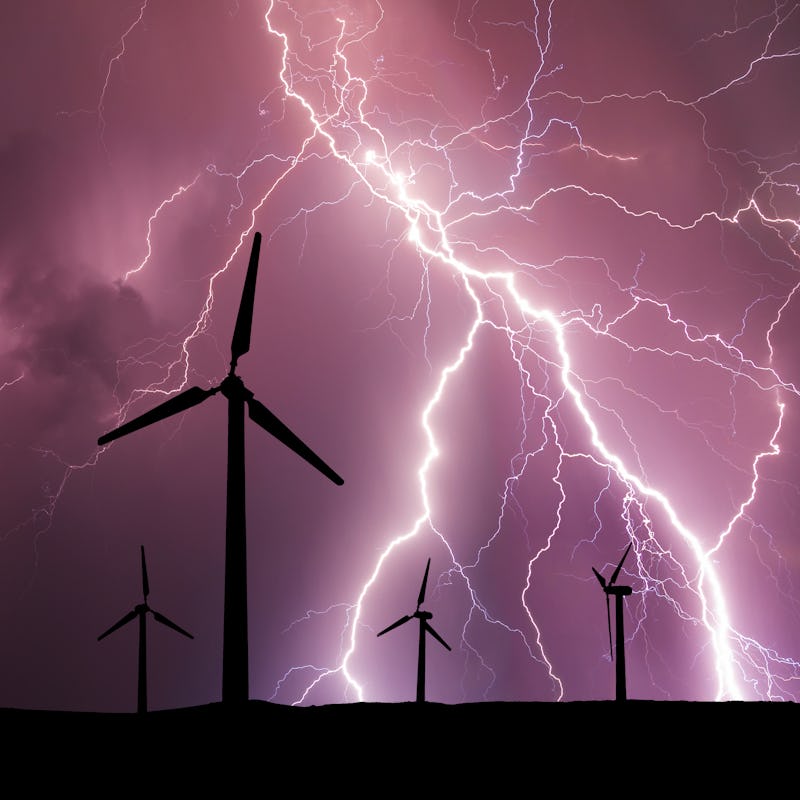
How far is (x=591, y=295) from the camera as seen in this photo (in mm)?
33344

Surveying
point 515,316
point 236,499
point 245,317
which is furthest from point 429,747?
point 515,316

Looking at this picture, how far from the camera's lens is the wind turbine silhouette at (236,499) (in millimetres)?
9562

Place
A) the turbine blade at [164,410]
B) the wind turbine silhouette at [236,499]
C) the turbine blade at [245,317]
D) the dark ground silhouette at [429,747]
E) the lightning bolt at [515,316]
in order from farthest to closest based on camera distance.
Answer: the lightning bolt at [515,316]
the turbine blade at [245,317]
the turbine blade at [164,410]
the wind turbine silhouette at [236,499]
the dark ground silhouette at [429,747]

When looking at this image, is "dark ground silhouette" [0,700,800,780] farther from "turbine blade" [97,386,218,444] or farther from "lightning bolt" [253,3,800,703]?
"lightning bolt" [253,3,800,703]

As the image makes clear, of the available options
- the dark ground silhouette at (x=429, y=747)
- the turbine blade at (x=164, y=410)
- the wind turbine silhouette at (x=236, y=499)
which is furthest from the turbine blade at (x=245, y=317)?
the dark ground silhouette at (x=429, y=747)

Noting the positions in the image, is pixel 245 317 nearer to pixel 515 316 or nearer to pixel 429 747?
pixel 429 747

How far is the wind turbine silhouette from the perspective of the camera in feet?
31.4

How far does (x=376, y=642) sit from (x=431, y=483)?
8.06 meters

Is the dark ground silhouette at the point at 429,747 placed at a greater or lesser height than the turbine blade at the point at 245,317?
lesser

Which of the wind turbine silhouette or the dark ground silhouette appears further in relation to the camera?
the wind turbine silhouette

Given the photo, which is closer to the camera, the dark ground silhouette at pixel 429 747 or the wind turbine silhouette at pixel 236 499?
the dark ground silhouette at pixel 429 747

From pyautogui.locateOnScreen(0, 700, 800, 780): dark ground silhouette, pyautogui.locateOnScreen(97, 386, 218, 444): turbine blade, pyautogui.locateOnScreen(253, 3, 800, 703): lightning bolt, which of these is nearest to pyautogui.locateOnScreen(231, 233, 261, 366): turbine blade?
pyautogui.locateOnScreen(97, 386, 218, 444): turbine blade

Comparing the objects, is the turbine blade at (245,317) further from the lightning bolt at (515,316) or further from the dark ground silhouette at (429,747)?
the lightning bolt at (515,316)

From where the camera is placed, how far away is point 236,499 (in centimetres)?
1070
